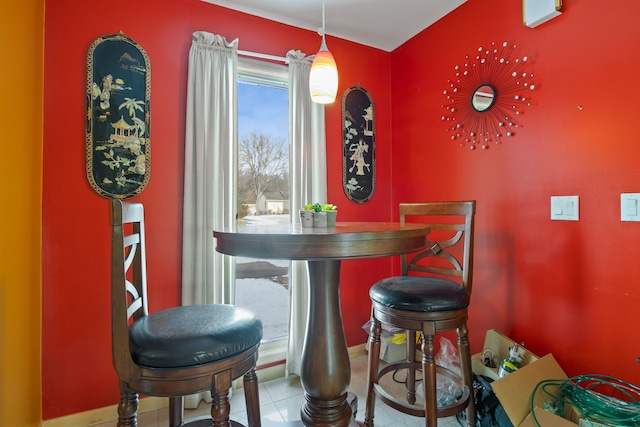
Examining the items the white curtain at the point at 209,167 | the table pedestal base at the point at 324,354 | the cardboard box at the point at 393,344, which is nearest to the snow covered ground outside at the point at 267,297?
the white curtain at the point at 209,167

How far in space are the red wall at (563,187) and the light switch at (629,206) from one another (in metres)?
0.03

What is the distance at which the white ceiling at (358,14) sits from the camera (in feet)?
7.14

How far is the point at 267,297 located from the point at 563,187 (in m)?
1.94

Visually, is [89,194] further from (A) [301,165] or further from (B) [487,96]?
(B) [487,96]

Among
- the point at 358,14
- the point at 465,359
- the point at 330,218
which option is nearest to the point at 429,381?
the point at 465,359

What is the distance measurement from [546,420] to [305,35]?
265 cm

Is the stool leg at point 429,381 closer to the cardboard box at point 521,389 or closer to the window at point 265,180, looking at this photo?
A: the cardboard box at point 521,389

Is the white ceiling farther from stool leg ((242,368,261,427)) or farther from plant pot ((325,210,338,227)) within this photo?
stool leg ((242,368,261,427))

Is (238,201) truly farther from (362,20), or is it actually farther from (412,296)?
(362,20)

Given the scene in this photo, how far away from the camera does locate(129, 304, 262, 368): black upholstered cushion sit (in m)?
0.96

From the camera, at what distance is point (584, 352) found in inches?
60.4

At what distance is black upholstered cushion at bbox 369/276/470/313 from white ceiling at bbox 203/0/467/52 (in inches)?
73.4

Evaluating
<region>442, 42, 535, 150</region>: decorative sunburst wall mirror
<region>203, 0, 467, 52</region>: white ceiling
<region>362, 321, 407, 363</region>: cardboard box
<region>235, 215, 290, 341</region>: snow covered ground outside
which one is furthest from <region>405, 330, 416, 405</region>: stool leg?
<region>203, 0, 467, 52</region>: white ceiling

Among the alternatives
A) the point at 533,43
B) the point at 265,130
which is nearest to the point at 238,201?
the point at 265,130
